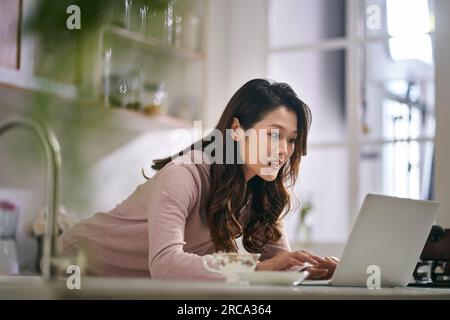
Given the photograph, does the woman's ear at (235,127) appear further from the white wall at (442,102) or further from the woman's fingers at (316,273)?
the white wall at (442,102)

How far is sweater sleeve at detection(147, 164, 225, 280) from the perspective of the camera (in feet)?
4.95

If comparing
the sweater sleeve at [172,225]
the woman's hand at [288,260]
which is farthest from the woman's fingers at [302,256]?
the sweater sleeve at [172,225]

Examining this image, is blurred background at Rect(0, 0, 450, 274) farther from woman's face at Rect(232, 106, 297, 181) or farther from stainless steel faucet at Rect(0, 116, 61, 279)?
stainless steel faucet at Rect(0, 116, 61, 279)

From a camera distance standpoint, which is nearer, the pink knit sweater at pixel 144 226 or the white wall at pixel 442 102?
the pink knit sweater at pixel 144 226

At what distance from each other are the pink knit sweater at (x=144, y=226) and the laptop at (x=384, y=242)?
15.7 inches

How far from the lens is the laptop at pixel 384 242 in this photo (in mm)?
1356

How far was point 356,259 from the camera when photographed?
1.40m

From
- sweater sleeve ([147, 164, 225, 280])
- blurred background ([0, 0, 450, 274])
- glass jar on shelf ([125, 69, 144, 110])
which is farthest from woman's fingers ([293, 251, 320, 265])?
glass jar on shelf ([125, 69, 144, 110])

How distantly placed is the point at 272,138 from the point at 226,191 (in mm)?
187
